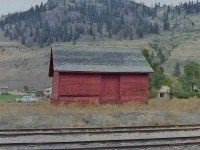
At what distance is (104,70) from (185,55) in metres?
116

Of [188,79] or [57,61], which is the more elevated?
[57,61]

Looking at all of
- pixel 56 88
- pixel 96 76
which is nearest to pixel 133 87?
pixel 96 76

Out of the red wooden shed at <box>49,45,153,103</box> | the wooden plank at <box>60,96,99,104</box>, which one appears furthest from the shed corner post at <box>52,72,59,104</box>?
the wooden plank at <box>60,96,99,104</box>

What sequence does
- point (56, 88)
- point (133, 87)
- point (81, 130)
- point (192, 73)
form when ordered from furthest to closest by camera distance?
point (192, 73) < point (133, 87) < point (56, 88) < point (81, 130)

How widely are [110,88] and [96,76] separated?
1.51 metres

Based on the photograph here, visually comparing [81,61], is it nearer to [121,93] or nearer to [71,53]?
[71,53]

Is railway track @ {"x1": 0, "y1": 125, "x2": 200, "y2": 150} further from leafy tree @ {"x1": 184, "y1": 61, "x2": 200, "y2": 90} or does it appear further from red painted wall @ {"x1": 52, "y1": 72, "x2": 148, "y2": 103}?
leafy tree @ {"x1": 184, "y1": 61, "x2": 200, "y2": 90}

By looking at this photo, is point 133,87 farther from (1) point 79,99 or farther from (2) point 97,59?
(1) point 79,99

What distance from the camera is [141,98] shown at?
30.9 m

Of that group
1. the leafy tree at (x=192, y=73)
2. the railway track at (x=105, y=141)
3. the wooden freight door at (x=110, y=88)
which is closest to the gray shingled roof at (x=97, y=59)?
the wooden freight door at (x=110, y=88)

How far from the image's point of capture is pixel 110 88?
30250mm

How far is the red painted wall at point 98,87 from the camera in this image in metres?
29.3

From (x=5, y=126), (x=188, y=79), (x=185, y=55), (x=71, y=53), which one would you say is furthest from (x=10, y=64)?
(x=5, y=126)

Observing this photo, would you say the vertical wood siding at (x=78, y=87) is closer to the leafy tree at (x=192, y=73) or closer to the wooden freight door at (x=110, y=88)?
the wooden freight door at (x=110, y=88)
